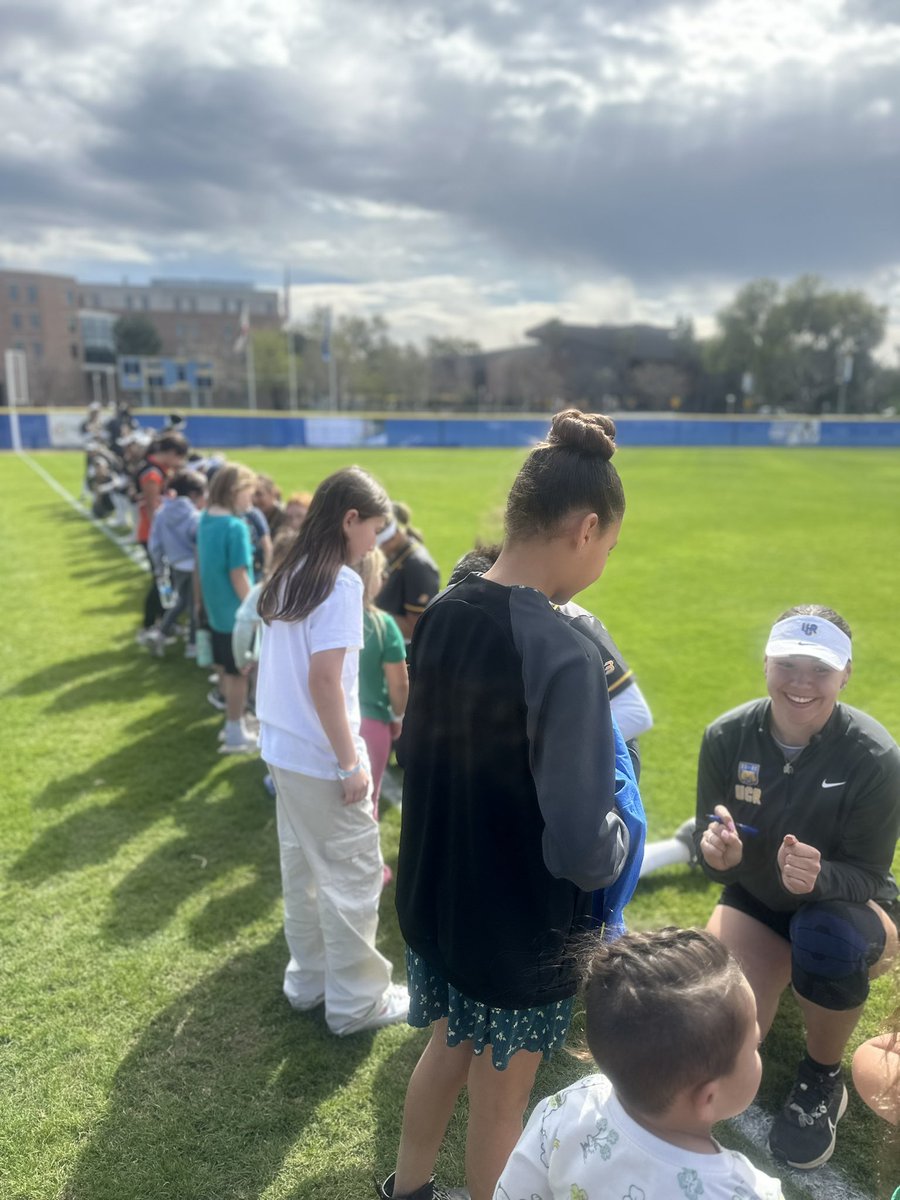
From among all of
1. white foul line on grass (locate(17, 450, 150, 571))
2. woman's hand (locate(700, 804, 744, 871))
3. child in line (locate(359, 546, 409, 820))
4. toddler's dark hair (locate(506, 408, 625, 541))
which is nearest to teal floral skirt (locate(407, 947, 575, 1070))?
woman's hand (locate(700, 804, 744, 871))

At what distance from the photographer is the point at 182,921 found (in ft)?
12.1

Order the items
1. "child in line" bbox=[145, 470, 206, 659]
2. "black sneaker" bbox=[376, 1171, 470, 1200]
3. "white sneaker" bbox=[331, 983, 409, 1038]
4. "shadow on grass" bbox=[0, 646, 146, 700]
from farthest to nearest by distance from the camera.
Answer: "child in line" bbox=[145, 470, 206, 659]
"shadow on grass" bbox=[0, 646, 146, 700]
"white sneaker" bbox=[331, 983, 409, 1038]
"black sneaker" bbox=[376, 1171, 470, 1200]

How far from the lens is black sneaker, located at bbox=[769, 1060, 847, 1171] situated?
8.06 ft

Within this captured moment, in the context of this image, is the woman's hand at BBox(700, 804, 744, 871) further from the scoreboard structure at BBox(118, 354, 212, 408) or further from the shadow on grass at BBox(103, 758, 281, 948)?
Result: the scoreboard structure at BBox(118, 354, 212, 408)

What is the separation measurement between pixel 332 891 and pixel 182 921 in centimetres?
120

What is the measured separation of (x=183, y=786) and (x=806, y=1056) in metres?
3.75

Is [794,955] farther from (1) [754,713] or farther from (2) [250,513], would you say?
(2) [250,513]

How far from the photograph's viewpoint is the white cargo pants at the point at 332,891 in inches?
113

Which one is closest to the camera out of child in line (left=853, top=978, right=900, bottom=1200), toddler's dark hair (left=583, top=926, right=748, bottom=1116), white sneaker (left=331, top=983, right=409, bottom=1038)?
toddler's dark hair (left=583, top=926, right=748, bottom=1116)

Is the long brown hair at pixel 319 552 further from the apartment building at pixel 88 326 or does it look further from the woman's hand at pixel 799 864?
the apartment building at pixel 88 326

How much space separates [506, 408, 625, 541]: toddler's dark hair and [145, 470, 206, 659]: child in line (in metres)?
5.89

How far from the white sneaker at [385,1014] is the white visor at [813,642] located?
6.13 feet

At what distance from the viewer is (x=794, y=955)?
8.62 feet

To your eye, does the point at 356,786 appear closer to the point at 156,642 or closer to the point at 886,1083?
the point at 886,1083
